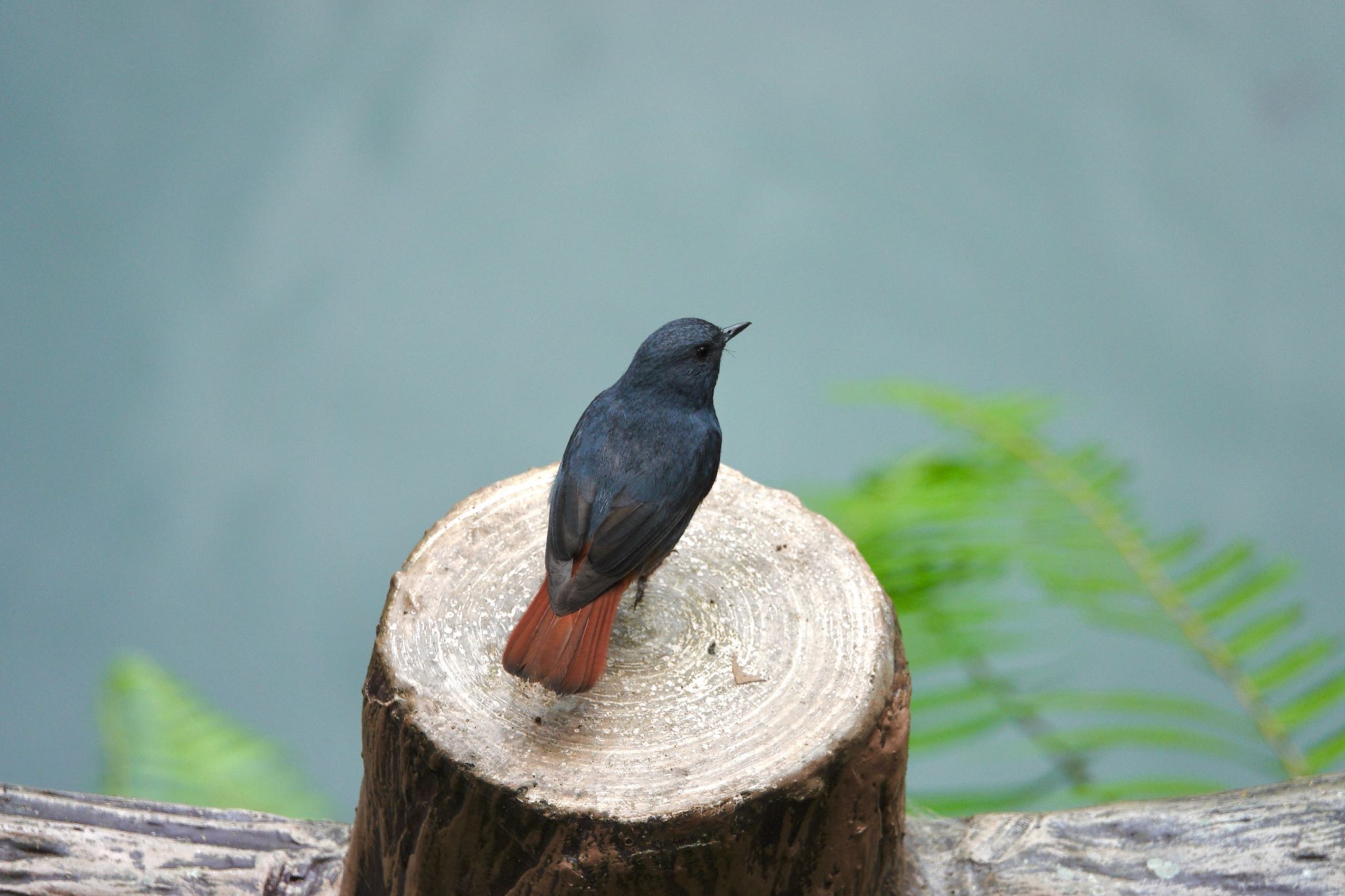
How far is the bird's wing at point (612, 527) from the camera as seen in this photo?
5.24 ft

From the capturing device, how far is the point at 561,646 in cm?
158

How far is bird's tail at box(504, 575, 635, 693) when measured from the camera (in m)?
1.58

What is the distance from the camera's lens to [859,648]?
1714mm

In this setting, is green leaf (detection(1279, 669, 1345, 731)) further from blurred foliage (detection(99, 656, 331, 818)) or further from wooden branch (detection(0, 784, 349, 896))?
blurred foliage (detection(99, 656, 331, 818))

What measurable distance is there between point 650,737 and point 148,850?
79 centimetres

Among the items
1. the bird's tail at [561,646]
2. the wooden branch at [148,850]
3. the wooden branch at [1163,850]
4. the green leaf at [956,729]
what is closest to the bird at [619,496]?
the bird's tail at [561,646]

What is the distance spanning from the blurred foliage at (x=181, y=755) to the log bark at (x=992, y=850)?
3.07 feet

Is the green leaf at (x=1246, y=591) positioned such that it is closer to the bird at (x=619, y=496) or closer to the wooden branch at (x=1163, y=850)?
the wooden branch at (x=1163, y=850)

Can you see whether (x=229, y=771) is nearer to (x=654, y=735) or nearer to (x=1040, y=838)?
→ (x=654, y=735)

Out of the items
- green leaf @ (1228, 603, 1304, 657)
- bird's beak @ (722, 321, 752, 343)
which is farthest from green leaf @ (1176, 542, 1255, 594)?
bird's beak @ (722, 321, 752, 343)

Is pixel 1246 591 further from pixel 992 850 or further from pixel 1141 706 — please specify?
pixel 992 850

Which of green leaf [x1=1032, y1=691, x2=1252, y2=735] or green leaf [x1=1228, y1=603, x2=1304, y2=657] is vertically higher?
green leaf [x1=1228, y1=603, x2=1304, y2=657]

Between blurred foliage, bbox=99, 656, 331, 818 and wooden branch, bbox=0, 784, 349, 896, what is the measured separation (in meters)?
0.90

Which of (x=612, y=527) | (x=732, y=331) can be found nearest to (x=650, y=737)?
(x=612, y=527)
